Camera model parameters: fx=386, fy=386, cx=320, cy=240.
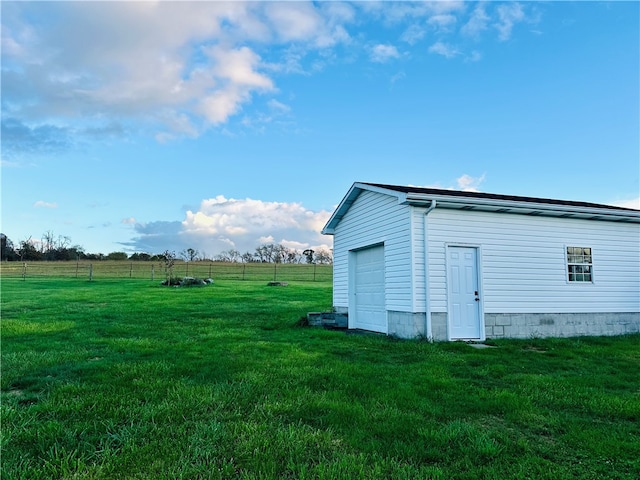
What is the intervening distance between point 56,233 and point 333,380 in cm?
7026

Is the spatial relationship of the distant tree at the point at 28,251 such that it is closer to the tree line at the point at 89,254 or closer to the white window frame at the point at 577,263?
the tree line at the point at 89,254

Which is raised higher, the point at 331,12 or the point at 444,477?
the point at 331,12

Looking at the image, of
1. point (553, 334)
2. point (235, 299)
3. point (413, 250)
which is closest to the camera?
point (413, 250)

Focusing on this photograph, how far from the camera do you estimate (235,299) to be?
1944cm

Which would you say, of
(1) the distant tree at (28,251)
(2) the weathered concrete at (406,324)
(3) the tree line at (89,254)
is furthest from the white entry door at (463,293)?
(1) the distant tree at (28,251)

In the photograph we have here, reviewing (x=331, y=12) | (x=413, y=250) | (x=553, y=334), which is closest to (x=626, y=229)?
(x=553, y=334)

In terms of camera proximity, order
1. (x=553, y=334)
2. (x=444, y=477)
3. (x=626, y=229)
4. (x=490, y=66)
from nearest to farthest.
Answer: (x=444, y=477) → (x=553, y=334) → (x=626, y=229) → (x=490, y=66)

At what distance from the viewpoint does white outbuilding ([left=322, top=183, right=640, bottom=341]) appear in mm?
9172

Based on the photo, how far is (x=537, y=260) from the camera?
33.9 ft

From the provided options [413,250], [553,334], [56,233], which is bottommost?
[553,334]

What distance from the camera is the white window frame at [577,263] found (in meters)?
10.7

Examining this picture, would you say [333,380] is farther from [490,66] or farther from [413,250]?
[490,66]

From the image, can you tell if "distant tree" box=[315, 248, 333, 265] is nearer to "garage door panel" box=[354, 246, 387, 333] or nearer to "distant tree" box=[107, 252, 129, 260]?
"distant tree" box=[107, 252, 129, 260]

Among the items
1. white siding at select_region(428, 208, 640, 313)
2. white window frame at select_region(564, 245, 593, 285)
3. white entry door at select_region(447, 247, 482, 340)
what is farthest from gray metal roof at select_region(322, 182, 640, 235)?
white entry door at select_region(447, 247, 482, 340)
